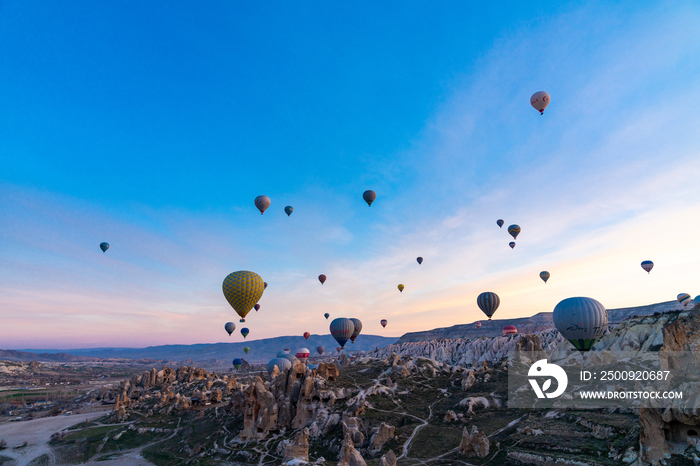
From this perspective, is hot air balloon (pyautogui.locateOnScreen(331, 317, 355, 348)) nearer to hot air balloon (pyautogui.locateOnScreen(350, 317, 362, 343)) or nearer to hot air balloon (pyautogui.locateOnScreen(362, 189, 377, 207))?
hot air balloon (pyautogui.locateOnScreen(350, 317, 362, 343))

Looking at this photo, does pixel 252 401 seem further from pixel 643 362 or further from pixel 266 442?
pixel 643 362

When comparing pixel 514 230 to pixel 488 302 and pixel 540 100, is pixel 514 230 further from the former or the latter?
pixel 540 100

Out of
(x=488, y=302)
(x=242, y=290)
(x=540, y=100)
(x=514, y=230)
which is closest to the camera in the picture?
(x=540, y=100)

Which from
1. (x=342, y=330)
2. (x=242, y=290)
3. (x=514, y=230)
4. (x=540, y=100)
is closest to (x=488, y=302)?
(x=514, y=230)

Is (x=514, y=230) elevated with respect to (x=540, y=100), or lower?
lower

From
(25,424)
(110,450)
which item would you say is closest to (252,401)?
(110,450)
